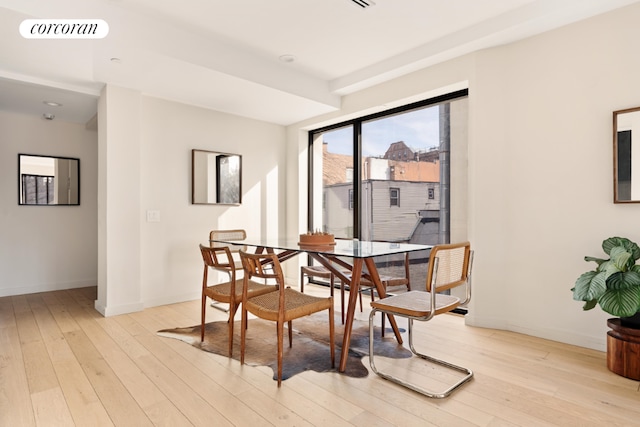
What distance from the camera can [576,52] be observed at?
2754mm

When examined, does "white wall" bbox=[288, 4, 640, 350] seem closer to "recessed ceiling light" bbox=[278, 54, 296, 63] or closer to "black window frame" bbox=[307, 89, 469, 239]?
"black window frame" bbox=[307, 89, 469, 239]

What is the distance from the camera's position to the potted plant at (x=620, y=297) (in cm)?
208

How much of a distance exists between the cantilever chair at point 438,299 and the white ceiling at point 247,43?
6.39ft

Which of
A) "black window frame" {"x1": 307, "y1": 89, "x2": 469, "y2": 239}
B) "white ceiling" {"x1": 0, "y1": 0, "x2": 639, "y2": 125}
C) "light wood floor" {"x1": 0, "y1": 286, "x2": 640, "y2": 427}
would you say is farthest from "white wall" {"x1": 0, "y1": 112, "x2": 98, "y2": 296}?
"black window frame" {"x1": 307, "y1": 89, "x2": 469, "y2": 239}

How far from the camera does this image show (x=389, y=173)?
14.2 ft

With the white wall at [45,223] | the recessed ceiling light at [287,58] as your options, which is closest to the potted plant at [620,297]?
the recessed ceiling light at [287,58]

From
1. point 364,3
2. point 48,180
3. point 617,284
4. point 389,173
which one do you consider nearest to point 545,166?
point 617,284

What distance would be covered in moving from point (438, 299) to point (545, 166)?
158cm

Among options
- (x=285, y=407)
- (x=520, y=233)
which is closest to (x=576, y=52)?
(x=520, y=233)

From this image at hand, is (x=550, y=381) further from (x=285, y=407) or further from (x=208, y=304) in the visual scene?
(x=208, y=304)

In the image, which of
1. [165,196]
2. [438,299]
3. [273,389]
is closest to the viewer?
[273,389]

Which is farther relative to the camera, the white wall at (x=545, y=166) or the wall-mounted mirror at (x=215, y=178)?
the wall-mounted mirror at (x=215, y=178)

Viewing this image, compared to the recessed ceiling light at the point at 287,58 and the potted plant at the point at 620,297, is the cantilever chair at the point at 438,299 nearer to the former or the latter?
the potted plant at the point at 620,297

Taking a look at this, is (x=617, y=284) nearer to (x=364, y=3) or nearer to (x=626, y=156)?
(x=626, y=156)
